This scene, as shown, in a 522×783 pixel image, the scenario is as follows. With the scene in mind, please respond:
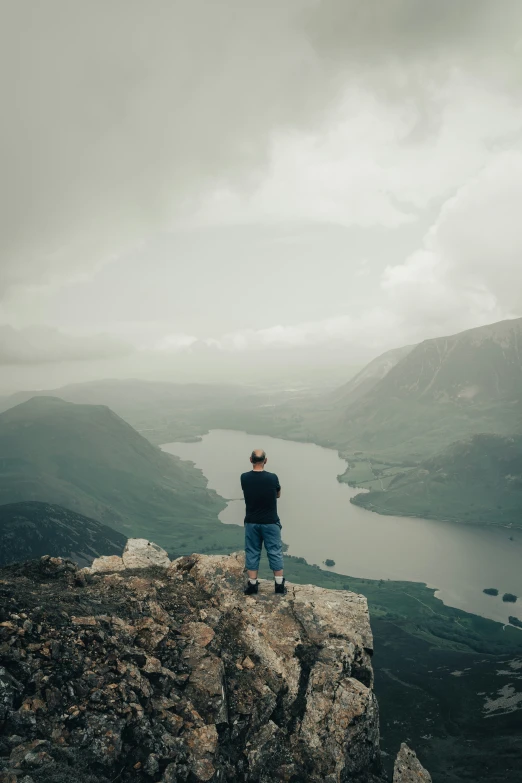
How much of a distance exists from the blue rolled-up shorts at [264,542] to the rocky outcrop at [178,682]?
159 cm

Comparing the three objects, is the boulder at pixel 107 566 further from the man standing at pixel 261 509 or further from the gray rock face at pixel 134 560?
the man standing at pixel 261 509

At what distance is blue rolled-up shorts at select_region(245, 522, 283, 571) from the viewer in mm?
12797

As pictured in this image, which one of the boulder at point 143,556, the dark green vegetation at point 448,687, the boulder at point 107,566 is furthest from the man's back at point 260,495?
the dark green vegetation at point 448,687

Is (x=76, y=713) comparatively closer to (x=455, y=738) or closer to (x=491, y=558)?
(x=455, y=738)

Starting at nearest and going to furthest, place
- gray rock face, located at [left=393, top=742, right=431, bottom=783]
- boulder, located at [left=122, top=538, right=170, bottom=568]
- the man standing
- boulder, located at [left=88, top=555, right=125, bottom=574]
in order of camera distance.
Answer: gray rock face, located at [left=393, top=742, right=431, bottom=783]
the man standing
boulder, located at [left=88, top=555, right=125, bottom=574]
boulder, located at [left=122, top=538, right=170, bottom=568]

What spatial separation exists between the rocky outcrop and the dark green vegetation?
46999mm

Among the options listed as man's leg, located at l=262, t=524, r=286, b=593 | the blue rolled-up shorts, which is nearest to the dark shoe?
the blue rolled-up shorts

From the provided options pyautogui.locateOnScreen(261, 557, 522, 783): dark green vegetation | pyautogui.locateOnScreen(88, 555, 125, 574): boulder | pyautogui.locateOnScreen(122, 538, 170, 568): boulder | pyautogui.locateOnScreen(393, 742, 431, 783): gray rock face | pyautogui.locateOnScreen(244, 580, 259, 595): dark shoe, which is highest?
pyautogui.locateOnScreen(244, 580, 259, 595): dark shoe

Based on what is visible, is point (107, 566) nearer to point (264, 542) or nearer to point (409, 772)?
point (264, 542)

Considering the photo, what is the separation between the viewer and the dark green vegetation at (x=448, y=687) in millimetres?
52812

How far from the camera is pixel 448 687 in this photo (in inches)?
2990

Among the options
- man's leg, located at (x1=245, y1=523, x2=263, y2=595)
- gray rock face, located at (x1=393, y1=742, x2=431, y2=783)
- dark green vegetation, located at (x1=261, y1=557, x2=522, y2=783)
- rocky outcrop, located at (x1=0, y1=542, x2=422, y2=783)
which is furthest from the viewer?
dark green vegetation, located at (x1=261, y1=557, x2=522, y2=783)

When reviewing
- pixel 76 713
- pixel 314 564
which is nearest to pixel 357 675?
pixel 76 713

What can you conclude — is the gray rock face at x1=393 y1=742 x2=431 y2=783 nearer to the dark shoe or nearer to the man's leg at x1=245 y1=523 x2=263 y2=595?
the dark shoe
